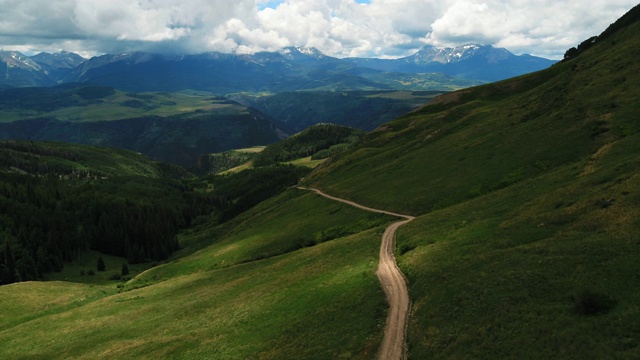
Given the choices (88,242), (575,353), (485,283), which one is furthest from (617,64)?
(88,242)

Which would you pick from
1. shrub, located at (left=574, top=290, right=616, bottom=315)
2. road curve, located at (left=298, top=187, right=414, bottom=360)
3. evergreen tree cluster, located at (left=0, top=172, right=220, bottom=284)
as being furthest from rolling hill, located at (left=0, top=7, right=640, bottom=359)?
evergreen tree cluster, located at (left=0, top=172, right=220, bottom=284)

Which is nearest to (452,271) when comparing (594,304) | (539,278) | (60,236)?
(539,278)

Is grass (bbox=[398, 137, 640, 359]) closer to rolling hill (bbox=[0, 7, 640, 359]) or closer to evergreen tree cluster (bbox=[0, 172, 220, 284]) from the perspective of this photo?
rolling hill (bbox=[0, 7, 640, 359])

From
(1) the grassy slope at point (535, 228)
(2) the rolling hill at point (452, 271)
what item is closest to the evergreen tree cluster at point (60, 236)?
(2) the rolling hill at point (452, 271)

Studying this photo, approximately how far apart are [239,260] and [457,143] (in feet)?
198

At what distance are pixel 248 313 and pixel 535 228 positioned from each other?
99.2 feet

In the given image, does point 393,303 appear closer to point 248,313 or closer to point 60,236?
point 248,313

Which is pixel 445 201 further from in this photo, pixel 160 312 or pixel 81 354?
pixel 81 354

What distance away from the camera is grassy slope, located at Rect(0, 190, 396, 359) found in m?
33.1

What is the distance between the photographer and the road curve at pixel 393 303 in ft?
91.5

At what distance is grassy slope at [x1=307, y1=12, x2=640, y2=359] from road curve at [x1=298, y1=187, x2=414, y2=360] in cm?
93

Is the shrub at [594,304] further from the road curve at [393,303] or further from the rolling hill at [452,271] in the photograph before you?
the road curve at [393,303]

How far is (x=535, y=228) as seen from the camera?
38.2 metres

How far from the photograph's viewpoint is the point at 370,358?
27.5 metres
